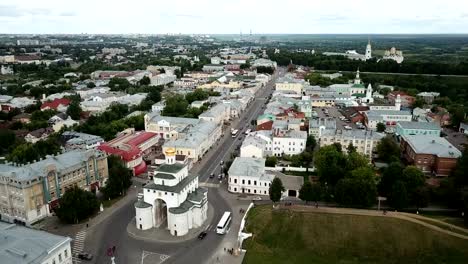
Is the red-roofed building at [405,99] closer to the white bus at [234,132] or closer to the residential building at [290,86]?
the residential building at [290,86]

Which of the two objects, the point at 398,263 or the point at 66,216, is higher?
the point at 66,216

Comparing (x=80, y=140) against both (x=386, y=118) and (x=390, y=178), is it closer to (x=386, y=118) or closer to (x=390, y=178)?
(x=390, y=178)

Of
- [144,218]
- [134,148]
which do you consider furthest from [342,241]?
[134,148]

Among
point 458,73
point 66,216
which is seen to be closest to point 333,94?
point 458,73

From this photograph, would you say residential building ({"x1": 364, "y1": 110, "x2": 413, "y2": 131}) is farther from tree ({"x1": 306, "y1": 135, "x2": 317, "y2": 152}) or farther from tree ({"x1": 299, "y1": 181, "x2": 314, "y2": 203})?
tree ({"x1": 299, "y1": 181, "x2": 314, "y2": 203})

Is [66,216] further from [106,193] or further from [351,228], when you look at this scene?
[351,228]

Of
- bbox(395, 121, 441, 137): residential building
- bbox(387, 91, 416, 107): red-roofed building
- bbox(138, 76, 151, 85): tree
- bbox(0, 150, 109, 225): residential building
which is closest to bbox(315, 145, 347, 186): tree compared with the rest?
bbox(395, 121, 441, 137): residential building

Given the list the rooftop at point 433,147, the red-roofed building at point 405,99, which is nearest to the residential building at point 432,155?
the rooftop at point 433,147

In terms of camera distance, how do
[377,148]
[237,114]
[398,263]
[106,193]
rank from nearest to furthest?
[398,263] < [106,193] < [377,148] < [237,114]
